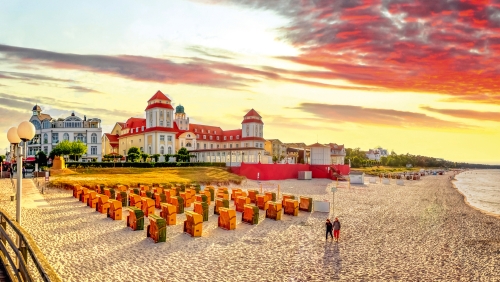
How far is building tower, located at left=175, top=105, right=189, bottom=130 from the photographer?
9350cm

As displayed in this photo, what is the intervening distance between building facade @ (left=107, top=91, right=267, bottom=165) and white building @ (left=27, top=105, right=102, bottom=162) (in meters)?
7.23

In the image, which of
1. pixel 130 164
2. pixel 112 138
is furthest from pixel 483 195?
pixel 112 138

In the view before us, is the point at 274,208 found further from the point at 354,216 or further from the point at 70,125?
the point at 70,125

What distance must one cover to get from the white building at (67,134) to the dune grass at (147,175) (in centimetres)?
3271

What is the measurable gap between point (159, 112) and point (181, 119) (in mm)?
16526

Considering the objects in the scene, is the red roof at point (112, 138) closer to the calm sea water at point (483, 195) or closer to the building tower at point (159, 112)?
the building tower at point (159, 112)

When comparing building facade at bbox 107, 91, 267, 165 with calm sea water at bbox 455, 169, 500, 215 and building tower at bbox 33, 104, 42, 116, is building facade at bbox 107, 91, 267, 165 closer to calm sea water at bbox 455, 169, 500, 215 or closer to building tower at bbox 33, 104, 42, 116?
building tower at bbox 33, 104, 42, 116

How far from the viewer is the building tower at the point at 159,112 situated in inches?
3063

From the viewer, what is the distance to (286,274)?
12766 mm

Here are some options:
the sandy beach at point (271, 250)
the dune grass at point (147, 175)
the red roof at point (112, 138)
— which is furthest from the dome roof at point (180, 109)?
the sandy beach at point (271, 250)

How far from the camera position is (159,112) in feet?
255

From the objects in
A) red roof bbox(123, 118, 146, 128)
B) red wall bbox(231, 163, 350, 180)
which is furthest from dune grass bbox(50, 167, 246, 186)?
red roof bbox(123, 118, 146, 128)

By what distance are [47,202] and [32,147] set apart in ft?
213

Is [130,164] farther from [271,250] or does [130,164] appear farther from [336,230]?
[336,230]
